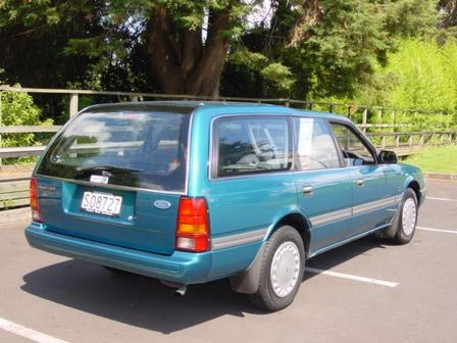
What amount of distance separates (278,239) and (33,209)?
6.74ft

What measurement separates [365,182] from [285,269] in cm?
171

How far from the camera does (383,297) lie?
5.44 m

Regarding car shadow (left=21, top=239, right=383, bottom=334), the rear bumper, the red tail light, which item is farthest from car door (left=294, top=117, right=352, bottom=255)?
the red tail light

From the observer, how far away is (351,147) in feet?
21.5

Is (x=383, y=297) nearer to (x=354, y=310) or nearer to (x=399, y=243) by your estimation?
(x=354, y=310)

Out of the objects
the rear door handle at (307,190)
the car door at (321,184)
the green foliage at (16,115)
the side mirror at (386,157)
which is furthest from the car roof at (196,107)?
the green foliage at (16,115)

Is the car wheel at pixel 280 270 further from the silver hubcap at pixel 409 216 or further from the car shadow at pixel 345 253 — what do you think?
the silver hubcap at pixel 409 216

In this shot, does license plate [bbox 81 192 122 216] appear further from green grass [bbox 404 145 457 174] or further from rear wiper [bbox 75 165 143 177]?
green grass [bbox 404 145 457 174]

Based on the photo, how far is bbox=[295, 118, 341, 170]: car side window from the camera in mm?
5383

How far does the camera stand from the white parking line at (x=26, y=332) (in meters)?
4.26

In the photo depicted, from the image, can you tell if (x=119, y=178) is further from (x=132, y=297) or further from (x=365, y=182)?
(x=365, y=182)

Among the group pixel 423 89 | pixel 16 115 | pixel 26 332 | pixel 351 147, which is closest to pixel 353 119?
pixel 423 89

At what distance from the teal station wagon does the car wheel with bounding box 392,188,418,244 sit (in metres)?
1.90

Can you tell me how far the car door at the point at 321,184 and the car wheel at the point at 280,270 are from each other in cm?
30
